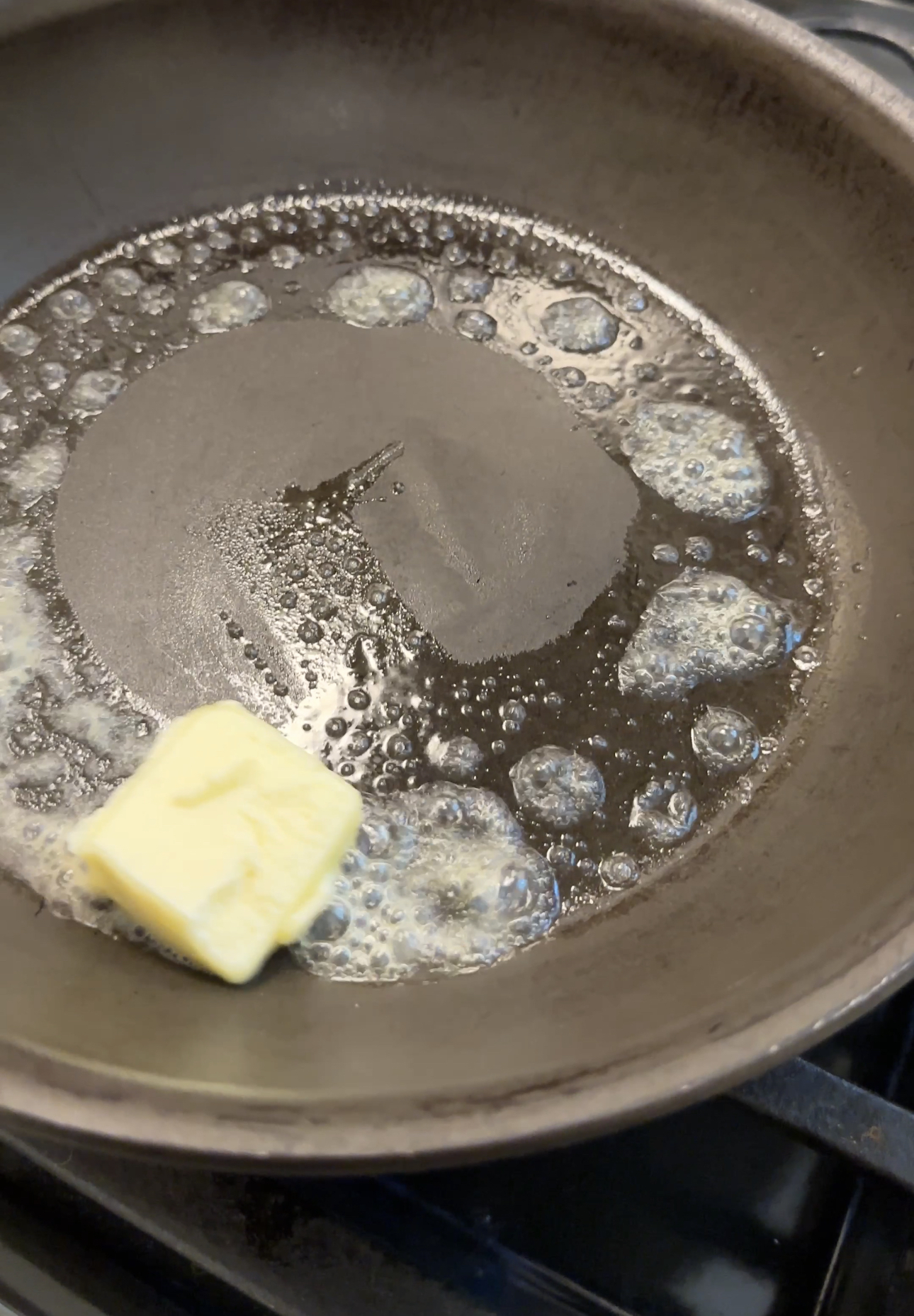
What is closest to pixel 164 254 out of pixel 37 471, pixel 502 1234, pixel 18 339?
pixel 18 339

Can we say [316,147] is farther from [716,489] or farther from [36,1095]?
[36,1095]

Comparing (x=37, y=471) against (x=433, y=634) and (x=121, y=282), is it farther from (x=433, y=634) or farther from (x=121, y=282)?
(x=433, y=634)

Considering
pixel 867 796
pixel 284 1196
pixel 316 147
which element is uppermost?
pixel 316 147

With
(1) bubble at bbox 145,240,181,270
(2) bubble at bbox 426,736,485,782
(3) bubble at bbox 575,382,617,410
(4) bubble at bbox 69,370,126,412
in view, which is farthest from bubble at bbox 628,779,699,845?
(1) bubble at bbox 145,240,181,270

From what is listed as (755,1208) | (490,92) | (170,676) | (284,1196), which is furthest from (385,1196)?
(490,92)

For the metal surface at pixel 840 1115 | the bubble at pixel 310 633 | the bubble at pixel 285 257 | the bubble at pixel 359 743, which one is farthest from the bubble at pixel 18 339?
the metal surface at pixel 840 1115

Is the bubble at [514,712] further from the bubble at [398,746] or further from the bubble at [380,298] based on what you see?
the bubble at [380,298]
